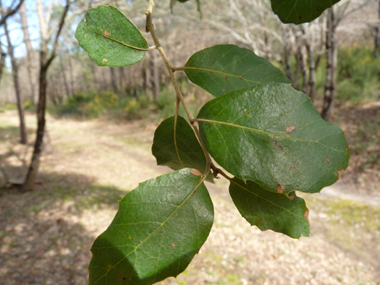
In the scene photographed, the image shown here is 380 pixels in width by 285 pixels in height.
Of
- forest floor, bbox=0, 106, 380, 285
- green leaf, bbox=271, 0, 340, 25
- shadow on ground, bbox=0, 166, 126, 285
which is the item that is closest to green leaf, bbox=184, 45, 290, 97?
green leaf, bbox=271, 0, 340, 25

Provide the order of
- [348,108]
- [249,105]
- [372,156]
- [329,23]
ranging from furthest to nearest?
[348,108], [329,23], [372,156], [249,105]

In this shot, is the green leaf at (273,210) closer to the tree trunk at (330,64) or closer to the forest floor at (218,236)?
the forest floor at (218,236)

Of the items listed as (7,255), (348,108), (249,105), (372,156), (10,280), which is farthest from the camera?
(348,108)

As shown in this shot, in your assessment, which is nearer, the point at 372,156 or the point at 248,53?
the point at 248,53

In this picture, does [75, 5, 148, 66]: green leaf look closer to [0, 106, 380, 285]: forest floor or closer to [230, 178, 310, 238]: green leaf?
[230, 178, 310, 238]: green leaf

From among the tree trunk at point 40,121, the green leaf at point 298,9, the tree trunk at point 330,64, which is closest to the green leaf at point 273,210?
the green leaf at point 298,9

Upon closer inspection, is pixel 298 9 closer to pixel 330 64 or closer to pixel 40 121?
pixel 40 121

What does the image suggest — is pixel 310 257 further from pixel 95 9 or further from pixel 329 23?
pixel 329 23

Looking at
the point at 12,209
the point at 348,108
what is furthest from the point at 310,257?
the point at 348,108
